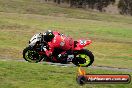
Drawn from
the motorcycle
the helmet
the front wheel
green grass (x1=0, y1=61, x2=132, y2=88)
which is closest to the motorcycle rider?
the helmet

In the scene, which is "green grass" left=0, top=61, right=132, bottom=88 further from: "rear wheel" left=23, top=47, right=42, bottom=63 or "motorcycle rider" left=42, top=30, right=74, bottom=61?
"rear wheel" left=23, top=47, right=42, bottom=63

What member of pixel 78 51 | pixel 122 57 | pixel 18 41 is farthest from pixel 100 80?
pixel 18 41

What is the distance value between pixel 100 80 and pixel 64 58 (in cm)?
876

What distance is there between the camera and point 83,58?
19.0 metres

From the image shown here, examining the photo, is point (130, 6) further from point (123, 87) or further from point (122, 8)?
point (123, 87)

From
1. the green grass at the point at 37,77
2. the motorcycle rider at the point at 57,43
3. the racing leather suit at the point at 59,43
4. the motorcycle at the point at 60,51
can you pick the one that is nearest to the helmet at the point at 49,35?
the motorcycle rider at the point at 57,43

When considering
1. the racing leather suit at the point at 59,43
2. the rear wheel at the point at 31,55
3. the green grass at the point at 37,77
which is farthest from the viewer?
the rear wheel at the point at 31,55

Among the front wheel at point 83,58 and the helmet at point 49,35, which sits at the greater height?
the helmet at point 49,35

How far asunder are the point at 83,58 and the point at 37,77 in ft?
14.6

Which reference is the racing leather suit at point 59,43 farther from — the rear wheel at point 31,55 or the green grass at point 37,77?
the green grass at point 37,77

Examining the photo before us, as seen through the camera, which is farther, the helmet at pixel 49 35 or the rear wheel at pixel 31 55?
the rear wheel at pixel 31 55

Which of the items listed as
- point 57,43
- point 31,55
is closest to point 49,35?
point 57,43

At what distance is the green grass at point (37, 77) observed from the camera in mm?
14125

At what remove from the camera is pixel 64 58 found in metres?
19.1
